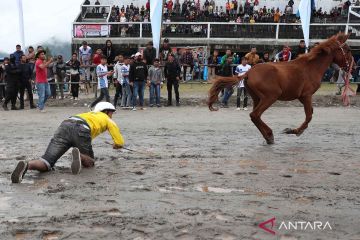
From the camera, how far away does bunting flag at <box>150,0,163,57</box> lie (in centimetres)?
1803

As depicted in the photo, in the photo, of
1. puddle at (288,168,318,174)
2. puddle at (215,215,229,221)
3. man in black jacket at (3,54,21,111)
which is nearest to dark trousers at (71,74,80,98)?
man in black jacket at (3,54,21,111)

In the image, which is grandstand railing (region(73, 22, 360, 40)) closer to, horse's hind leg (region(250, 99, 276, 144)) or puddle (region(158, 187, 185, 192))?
horse's hind leg (region(250, 99, 276, 144))

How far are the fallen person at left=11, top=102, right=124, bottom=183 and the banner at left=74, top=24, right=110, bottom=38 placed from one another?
2139cm

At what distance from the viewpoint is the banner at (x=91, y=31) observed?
28.2m

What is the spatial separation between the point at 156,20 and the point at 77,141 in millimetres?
11681

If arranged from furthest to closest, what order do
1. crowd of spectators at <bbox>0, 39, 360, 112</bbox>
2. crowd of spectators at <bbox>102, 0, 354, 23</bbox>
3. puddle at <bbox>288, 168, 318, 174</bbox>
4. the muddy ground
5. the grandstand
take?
1. crowd of spectators at <bbox>102, 0, 354, 23</bbox>
2. the grandstand
3. crowd of spectators at <bbox>0, 39, 360, 112</bbox>
4. puddle at <bbox>288, 168, 318, 174</bbox>
5. the muddy ground

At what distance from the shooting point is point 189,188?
6211 mm

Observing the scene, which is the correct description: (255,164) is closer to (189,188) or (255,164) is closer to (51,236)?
(189,188)

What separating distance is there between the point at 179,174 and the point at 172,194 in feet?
3.49

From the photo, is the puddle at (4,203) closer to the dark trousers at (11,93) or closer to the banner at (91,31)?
the dark trousers at (11,93)

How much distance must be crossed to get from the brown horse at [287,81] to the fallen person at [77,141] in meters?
3.05

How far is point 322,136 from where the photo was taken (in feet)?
34.7

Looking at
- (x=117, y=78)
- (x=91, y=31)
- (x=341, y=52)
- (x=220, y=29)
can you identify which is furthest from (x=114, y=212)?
(x=91, y=31)

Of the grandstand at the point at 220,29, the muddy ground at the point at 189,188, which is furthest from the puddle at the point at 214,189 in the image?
the grandstand at the point at 220,29
